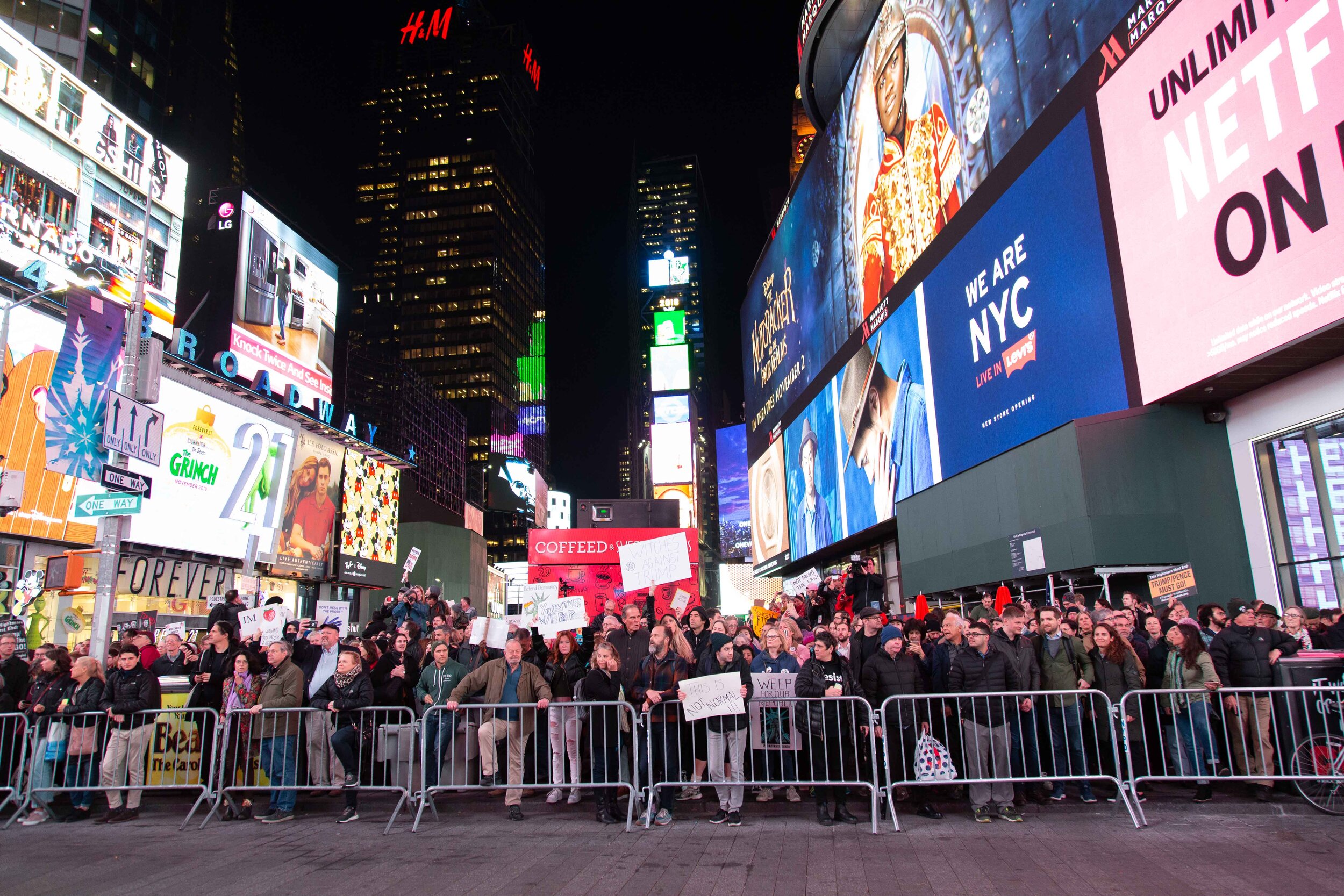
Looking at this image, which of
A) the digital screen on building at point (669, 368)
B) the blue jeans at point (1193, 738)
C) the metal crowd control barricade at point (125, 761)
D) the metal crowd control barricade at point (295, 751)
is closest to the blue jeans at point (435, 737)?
the metal crowd control barricade at point (295, 751)

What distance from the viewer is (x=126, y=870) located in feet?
21.2

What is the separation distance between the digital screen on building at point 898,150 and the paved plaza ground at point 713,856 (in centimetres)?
1399

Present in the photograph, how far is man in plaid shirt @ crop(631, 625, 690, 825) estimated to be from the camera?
7.98m

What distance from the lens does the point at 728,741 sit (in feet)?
27.1

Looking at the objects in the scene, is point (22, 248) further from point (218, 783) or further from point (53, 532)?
point (218, 783)

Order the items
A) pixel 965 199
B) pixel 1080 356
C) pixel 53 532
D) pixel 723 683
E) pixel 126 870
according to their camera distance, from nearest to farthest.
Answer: pixel 126 870 → pixel 723 683 → pixel 1080 356 → pixel 965 199 → pixel 53 532

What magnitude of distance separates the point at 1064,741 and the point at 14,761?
11807mm

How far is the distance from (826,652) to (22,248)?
102 feet

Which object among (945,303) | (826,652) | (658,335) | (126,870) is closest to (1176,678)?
(826,652)

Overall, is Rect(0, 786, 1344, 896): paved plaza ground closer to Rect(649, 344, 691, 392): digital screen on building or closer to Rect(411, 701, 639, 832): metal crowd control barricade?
Rect(411, 701, 639, 832): metal crowd control barricade

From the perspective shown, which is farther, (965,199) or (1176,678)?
(965,199)

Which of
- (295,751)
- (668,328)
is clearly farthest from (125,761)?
(668,328)

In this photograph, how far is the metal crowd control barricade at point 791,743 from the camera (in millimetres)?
7648

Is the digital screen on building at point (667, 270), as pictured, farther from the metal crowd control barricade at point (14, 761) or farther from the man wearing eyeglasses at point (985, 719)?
the man wearing eyeglasses at point (985, 719)
